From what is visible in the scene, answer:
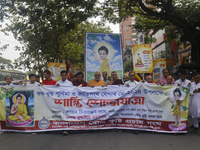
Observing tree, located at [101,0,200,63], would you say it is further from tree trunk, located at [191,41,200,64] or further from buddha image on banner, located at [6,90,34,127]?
buddha image on banner, located at [6,90,34,127]

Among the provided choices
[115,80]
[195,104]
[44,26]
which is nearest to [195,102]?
[195,104]

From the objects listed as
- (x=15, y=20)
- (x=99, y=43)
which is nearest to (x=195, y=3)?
(x=99, y=43)

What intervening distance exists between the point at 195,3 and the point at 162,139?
992cm

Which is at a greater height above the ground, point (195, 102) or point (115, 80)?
point (115, 80)

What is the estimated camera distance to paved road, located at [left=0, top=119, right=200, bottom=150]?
13.9ft

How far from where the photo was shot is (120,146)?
4262 millimetres

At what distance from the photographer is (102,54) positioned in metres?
8.25

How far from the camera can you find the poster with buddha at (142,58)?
938 cm

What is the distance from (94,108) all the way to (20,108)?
209 cm

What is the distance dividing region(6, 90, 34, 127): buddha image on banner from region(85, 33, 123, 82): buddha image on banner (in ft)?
9.69

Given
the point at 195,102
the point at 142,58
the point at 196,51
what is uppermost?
the point at 196,51

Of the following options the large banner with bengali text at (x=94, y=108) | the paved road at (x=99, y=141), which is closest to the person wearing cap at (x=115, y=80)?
the large banner with bengali text at (x=94, y=108)

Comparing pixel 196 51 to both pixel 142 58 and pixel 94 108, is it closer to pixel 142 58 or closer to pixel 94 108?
Answer: pixel 142 58

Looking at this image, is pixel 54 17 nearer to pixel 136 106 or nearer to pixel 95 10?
pixel 95 10
